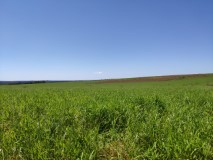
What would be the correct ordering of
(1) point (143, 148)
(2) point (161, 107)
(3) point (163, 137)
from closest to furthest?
(1) point (143, 148) → (3) point (163, 137) → (2) point (161, 107)

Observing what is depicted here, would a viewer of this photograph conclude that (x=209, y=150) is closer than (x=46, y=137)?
Yes

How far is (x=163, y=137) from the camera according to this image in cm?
407

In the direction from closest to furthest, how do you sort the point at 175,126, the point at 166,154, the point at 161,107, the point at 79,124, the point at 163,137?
the point at 166,154, the point at 163,137, the point at 175,126, the point at 79,124, the point at 161,107

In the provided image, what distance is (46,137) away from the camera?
4074mm

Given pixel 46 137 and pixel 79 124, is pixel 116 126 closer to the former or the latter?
pixel 79 124

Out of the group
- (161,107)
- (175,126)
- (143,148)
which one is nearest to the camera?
(143,148)

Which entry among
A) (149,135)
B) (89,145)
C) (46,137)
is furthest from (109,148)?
(46,137)

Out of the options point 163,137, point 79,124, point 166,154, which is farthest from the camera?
point 79,124

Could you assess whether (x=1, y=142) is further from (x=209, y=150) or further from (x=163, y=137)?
(x=209, y=150)

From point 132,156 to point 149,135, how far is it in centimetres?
78

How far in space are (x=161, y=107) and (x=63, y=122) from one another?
366 cm

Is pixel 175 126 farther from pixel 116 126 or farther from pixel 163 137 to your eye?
pixel 116 126

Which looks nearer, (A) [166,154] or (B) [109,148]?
(A) [166,154]

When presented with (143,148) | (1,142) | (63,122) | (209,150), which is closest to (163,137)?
(143,148)
